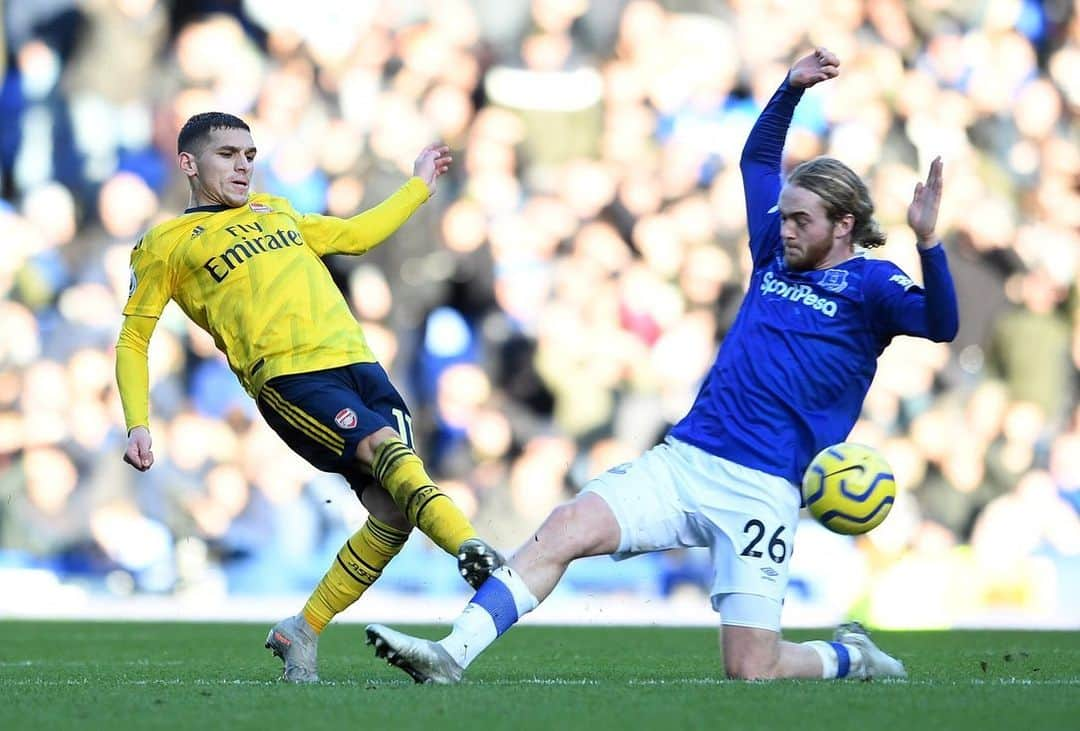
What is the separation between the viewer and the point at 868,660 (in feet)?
17.4

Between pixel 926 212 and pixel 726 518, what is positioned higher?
pixel 926 212

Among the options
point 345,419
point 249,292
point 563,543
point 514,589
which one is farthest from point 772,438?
point 249,292

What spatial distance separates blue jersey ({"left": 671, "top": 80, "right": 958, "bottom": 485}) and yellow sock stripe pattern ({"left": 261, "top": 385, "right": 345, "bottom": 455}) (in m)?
1.00

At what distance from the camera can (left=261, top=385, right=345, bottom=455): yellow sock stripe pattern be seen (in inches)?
208

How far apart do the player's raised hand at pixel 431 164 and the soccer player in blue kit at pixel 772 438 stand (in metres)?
1.24

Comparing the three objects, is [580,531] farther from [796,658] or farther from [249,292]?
[249,292]

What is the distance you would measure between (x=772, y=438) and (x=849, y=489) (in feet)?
1.01

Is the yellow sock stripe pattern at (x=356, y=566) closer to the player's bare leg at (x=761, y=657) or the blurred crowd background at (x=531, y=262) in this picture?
the player's bare leg at (x=761, y=657)

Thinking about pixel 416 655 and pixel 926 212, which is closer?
pixel 416 655

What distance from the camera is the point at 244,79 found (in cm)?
1098

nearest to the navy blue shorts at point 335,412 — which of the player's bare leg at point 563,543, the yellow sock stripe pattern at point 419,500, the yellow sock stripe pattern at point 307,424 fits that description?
the yellow sock stripe pattern at point 307,424

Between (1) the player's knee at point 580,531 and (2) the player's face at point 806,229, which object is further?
(2) the player's face at point 806,229

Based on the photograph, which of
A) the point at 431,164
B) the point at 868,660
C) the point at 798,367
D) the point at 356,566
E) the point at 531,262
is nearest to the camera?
the point at 798,367

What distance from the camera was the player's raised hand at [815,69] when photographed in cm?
536
